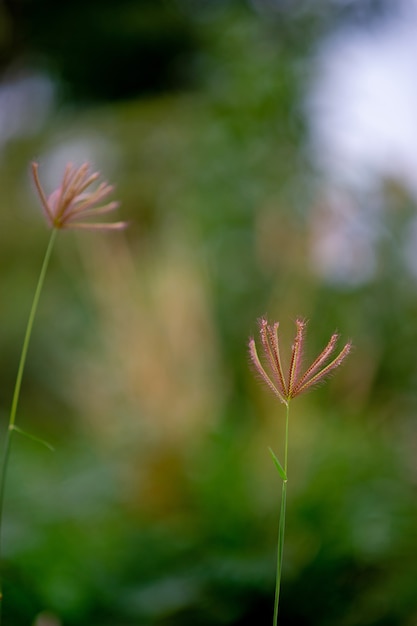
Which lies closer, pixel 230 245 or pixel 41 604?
pixel 41 604

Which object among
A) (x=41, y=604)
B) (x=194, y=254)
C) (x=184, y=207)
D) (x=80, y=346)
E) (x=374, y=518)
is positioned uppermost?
(x=184, y=207)

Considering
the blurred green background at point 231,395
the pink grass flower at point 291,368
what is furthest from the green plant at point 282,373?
the blurred green background at point 231,395

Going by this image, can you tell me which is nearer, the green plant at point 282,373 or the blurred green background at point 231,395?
the green plant at point 282,373

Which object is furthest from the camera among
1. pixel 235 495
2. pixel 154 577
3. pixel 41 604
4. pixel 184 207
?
pixel 184 207

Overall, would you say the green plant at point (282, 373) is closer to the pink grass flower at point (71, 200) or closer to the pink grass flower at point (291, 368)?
the pink grass flower at point (291, 368)

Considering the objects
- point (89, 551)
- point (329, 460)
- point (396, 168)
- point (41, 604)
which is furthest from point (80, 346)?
point (41, 604)

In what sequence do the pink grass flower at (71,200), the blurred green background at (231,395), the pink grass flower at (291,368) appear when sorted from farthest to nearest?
1. the blurred green background at (231,395)
2. the pink grass flower at (71,200)
3. the pink grass flower at (291,368)

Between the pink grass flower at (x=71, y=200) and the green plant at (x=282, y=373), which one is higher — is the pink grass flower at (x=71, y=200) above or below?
above

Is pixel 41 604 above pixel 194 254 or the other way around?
the other way around

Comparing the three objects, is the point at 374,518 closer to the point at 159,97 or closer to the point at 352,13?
the point at 352,13
